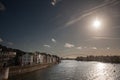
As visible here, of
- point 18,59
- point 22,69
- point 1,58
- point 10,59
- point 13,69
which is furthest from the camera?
point 18,59

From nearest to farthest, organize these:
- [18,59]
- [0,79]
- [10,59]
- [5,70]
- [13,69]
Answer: [0,79]
[5,70]
[13,69]
[10,59]
[18,59]

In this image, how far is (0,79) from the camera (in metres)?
52.1

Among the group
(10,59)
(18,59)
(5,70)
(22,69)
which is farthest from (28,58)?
(5,70)

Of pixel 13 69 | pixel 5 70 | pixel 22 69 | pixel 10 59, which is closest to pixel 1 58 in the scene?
pixel 10 59

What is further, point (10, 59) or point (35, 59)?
point (35, 59)

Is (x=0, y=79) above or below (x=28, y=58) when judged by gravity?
below

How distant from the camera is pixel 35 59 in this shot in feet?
529

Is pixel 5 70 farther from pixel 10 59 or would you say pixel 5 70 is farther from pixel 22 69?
pixel 10 59

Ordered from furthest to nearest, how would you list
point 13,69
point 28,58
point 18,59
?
point 28,58 < point 18,59 < point 13,69

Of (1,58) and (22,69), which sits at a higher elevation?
(1,58)

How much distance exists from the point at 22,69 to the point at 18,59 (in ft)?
106

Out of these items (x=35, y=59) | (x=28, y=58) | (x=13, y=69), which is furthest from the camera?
(x=35, y=59)

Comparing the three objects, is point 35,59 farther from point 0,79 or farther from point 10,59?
point 0,79

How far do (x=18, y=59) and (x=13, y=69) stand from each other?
4552cm
